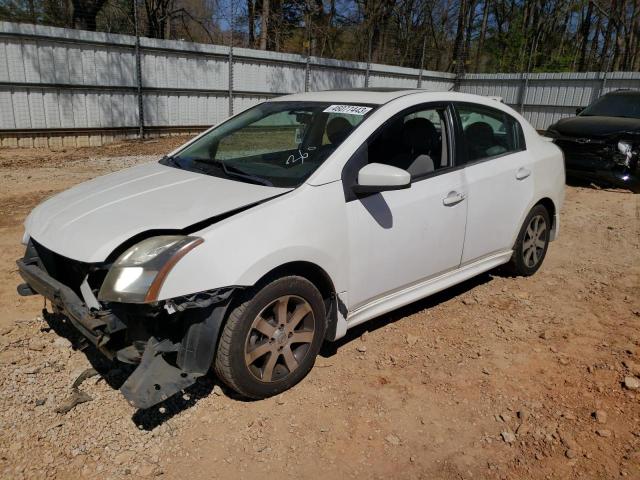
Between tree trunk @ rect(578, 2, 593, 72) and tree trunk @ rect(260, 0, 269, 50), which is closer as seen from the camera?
tree trunk @ rect(260, 0, 269, 50)

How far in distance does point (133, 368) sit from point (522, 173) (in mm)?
3363

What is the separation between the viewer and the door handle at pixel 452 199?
376 centimetres

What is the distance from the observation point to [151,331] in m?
2.66

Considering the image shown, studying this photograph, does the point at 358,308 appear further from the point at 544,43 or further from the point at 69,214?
the point at 544,43

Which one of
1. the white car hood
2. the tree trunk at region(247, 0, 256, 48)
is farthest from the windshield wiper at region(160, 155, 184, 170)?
the tree trunk at region(247, 0, 256, 48)

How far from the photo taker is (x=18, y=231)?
222 inches

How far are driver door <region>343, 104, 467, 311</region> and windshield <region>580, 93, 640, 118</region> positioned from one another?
740 cm

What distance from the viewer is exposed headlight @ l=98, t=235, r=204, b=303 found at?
8.16ft

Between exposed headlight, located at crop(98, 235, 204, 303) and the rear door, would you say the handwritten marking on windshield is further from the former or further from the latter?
the rear door

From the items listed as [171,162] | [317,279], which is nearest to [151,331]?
[317,279]

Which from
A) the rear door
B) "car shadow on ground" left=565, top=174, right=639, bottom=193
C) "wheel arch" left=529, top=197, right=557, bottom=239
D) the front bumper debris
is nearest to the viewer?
the front bumper debris

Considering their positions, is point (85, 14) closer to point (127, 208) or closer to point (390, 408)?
point (127, 208)

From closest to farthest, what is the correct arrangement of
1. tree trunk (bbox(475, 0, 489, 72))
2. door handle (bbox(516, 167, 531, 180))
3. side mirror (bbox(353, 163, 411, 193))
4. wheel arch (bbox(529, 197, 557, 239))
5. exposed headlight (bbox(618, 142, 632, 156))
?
side mirror (bbox(353, 163, 411, 193))
door handle (bbox(516, 167, 531, 180))
wheel arch (bbox(529, 197, 557, 239))
exposed headlight (bbox(618, 142, 632, 156))
tree trunk (bbox(475, 0, 489, 72))

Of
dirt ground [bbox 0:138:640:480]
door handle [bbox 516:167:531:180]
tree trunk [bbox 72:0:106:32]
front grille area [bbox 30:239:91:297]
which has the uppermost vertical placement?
tree trunk [bbox 72:0:106:32]
